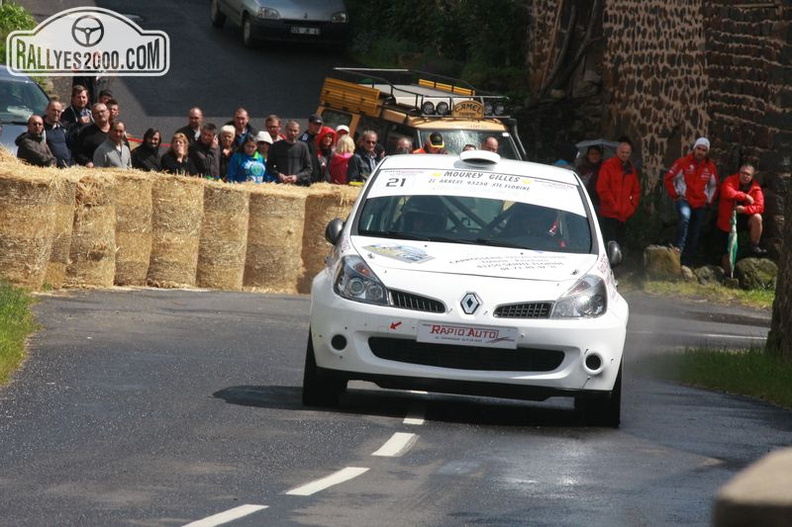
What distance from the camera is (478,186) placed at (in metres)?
11.9

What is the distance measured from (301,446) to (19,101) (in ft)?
48.8

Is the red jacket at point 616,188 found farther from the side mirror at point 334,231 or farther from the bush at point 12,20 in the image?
the bush at point 12,20

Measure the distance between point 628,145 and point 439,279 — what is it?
43.0 ft

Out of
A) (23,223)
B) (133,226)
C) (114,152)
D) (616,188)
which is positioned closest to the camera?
(23,223)

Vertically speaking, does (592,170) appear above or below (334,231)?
below

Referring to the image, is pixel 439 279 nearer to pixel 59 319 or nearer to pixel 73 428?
pixel 73 428

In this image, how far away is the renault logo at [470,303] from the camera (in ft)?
33.8

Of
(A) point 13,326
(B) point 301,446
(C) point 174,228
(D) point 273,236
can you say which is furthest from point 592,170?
(B) point 301,446

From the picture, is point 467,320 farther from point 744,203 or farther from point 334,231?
point 744,203

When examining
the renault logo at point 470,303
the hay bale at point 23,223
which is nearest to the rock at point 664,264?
the hay bale at point 23,223

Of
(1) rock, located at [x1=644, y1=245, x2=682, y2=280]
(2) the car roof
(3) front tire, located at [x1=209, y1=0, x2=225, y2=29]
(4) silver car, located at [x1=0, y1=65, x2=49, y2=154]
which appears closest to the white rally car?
(2) the car roof

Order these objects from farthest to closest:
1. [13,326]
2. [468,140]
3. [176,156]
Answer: [468,140]
[176,156]
[13,326]

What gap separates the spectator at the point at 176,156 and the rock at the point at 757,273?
8.28 meters

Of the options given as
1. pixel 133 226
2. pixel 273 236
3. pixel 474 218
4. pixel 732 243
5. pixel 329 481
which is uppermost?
pixel 474 218
